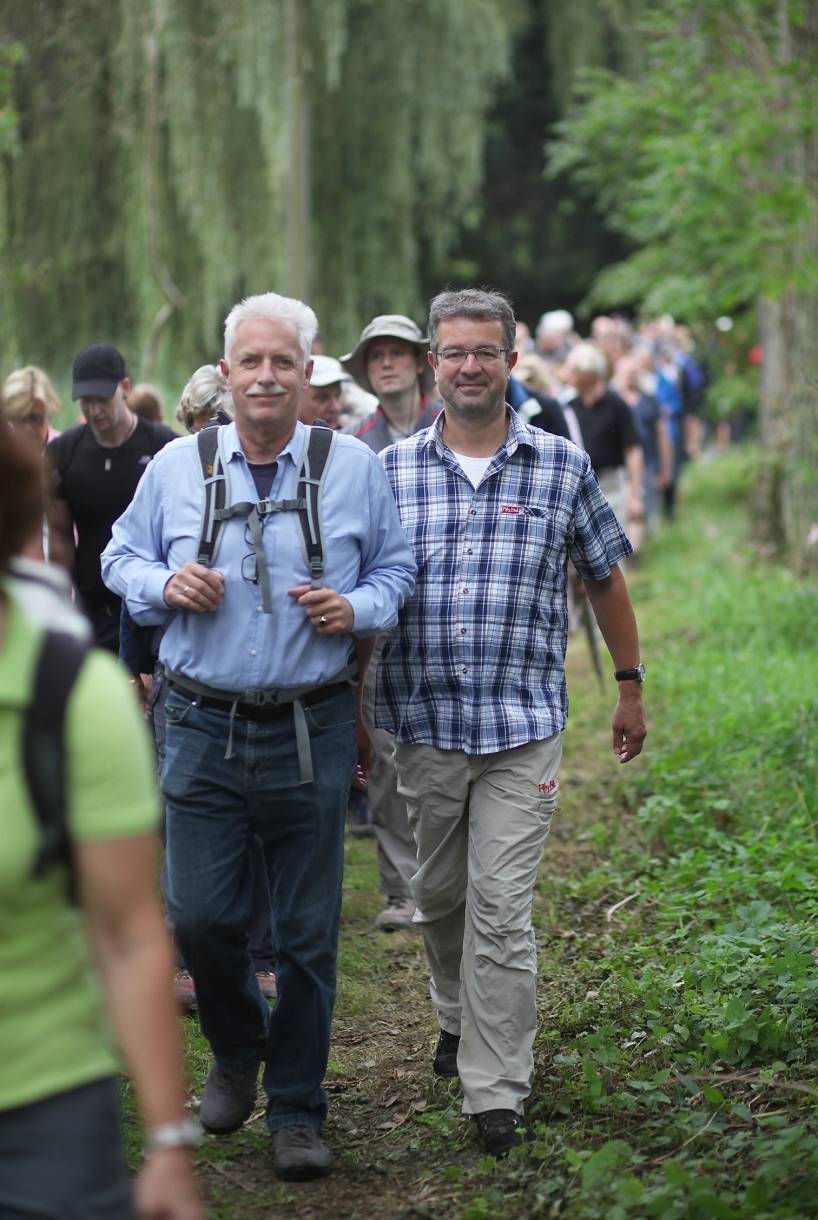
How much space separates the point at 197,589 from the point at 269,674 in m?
0.28

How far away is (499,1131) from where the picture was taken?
4648 mm

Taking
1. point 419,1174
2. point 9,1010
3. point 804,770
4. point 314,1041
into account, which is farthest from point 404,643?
point 804,770

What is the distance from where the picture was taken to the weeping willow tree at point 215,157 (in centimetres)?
1655

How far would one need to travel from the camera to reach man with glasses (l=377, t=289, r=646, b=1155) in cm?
479

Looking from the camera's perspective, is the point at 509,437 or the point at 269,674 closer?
the point at 269,674

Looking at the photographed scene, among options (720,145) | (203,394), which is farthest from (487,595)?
(720,145)

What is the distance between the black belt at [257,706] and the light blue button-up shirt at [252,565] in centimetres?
5

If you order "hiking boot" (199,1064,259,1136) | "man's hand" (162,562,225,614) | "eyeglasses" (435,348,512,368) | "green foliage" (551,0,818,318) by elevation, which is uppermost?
"green foliage" (551,0,818,318)

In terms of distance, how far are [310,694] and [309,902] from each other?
54cm

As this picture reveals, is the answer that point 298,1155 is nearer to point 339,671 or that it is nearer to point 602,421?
point 339,671

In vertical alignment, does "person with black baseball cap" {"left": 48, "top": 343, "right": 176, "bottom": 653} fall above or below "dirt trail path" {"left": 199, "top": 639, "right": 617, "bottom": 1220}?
above

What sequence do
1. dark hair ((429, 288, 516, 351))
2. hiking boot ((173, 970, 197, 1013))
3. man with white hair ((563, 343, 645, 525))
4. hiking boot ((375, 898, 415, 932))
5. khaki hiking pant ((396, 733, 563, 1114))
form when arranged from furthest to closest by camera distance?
1. man with white hair ((563, 343, 645, 525))
2. hiking boot ((375, 898, 415, 932))
3. hiking boot ((173, 970, 197, 1013))
4. dark hair ((429, 288, 516, 351))
5. khaki hiking pant ((396, 733, 563, 1114))

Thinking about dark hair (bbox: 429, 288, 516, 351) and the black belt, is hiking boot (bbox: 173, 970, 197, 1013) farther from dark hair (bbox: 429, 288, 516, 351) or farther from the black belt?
dark hair (bbox: 429, 288, 516, 351)

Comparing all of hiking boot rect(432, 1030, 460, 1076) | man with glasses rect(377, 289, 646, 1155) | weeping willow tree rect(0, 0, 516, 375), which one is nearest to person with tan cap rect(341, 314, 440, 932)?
hiking boot rect(432, 1030, 460, 1076)
